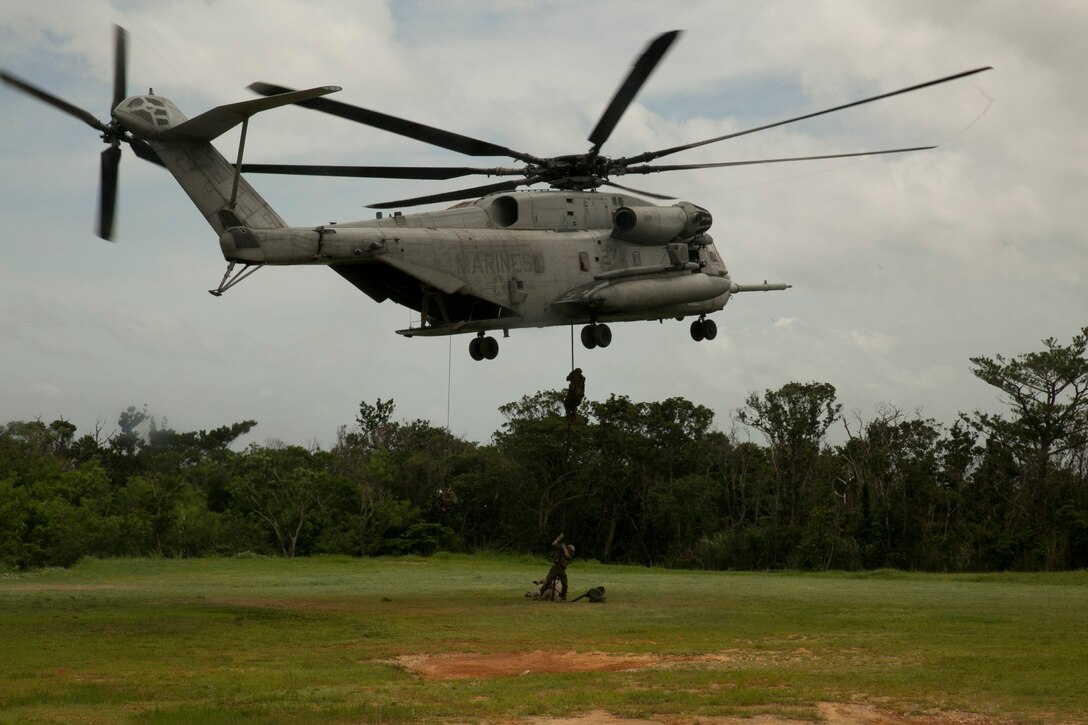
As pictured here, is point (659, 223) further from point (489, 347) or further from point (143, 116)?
point (143, 116)

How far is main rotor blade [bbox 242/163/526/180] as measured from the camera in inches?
797

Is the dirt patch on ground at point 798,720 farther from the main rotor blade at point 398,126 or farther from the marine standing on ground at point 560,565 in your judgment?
the marine standing on ground at point 560,565

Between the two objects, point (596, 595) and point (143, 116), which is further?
point (596, 595)

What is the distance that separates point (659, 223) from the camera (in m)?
24.0

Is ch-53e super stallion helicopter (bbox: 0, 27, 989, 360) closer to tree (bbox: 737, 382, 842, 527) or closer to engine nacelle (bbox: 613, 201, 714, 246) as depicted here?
engine nacelle (bbox: 613, 201, 714, 246)

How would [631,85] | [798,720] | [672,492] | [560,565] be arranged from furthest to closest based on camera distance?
[672,492] → [560,565] → [631,85] → [798,720]

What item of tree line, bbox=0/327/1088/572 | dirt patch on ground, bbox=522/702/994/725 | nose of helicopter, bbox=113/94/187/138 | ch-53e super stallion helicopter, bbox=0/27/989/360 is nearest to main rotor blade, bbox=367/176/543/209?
ch-53e super stallion helicopter, bbox=0/27/989/360

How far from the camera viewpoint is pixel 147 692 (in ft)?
49.7

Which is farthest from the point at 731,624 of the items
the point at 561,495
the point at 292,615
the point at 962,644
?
the point at 561,495

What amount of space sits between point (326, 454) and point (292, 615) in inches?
1478

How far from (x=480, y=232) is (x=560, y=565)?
310 inches

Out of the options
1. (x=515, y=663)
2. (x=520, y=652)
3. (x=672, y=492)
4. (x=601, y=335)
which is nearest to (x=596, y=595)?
(x=601, y=335)

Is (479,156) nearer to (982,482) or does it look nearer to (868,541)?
(868,541)

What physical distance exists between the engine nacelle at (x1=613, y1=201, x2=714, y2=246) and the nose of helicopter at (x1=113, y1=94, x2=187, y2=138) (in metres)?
8.25
